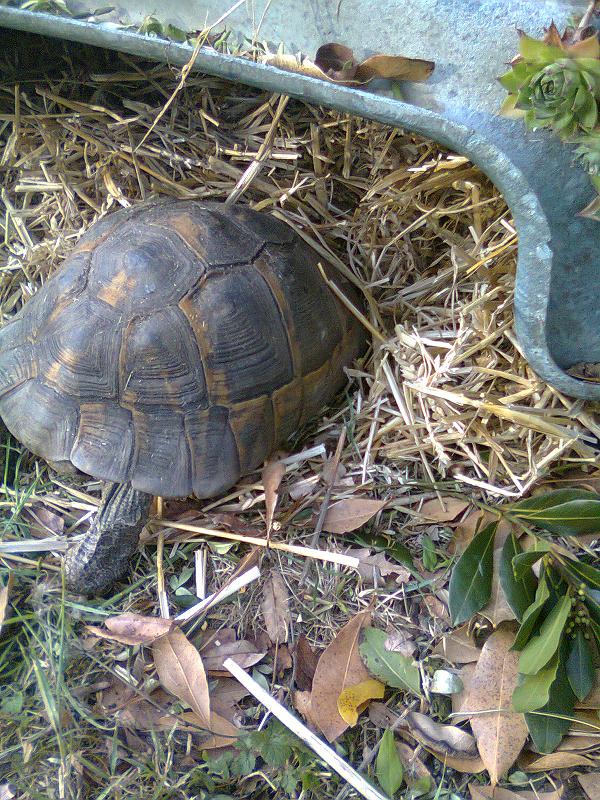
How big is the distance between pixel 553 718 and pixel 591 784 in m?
0.21

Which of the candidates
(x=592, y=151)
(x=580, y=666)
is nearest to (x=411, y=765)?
(x=580, y=666)

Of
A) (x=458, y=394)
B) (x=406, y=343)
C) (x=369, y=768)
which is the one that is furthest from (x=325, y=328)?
(x=369, y=768)

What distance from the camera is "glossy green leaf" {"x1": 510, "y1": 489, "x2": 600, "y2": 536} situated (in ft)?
5.76

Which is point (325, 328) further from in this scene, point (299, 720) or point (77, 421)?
point (299, 720)

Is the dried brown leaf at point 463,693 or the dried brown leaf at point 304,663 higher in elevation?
the dried brown leaf at point 463,693

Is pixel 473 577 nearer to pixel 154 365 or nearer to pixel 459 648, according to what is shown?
pixel 459 648

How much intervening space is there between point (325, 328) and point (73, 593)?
1314mm

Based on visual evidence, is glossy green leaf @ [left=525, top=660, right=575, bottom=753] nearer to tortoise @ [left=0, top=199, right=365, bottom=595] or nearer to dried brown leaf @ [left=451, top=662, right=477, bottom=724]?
dried brown leaf @ [left=451, top=662, right=477, bottom=724]

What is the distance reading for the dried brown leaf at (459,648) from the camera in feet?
6.22

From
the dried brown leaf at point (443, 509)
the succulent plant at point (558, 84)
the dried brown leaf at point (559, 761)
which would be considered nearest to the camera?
the succulent plant at point (558, 84)

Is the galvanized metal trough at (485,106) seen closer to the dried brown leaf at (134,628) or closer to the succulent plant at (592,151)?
the succulent plant at (592,151)

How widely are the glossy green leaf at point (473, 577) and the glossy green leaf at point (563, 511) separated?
114 mm

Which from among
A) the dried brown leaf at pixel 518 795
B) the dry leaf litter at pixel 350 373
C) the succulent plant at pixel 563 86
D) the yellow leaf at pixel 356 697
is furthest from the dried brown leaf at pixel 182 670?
the succulent plant at pixel 563 86

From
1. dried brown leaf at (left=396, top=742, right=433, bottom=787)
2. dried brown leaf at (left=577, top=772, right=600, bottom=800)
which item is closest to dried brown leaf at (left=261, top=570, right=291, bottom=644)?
dried brown leaf at (left=396, top=742, right=433, bottom=787)
